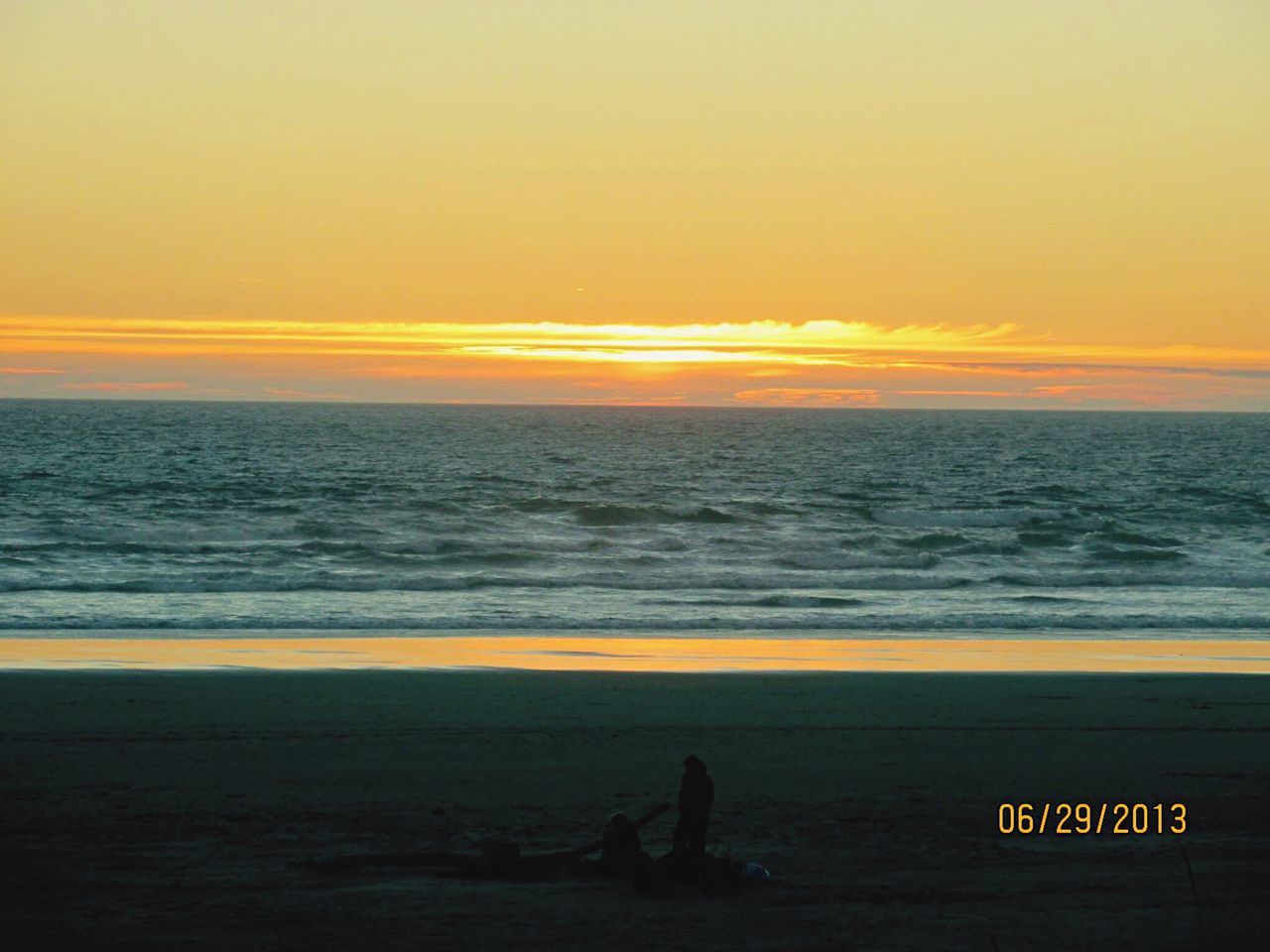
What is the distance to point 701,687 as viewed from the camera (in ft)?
51.3

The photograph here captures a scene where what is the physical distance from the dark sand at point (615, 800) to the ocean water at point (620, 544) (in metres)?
6.80

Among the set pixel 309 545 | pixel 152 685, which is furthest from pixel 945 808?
pixel 309 545

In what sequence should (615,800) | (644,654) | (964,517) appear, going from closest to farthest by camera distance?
1. (615,800)
2. (644,654)
3. (964,517)

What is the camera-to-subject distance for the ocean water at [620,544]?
23.4 metres

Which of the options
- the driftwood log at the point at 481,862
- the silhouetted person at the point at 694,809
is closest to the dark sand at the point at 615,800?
the driftwood log at the point at 481,862

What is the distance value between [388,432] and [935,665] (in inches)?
3788

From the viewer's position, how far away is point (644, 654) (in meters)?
18.8

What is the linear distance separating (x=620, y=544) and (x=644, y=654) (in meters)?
16.8

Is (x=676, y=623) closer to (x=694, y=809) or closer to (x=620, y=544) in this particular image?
(x=620, y=544)
